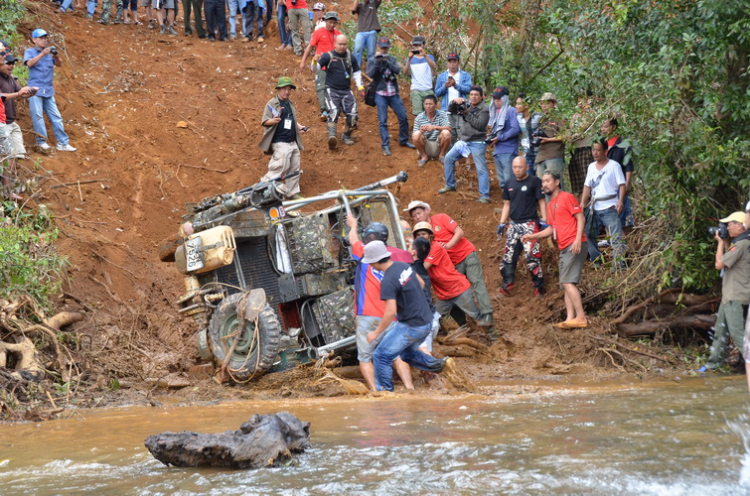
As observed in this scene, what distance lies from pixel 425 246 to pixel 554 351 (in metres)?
2.17

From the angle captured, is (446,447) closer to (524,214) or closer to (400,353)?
(400,353)

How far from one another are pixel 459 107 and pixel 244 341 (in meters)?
6.02

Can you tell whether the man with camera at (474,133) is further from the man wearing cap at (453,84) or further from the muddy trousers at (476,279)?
the muddy trousers at (476,279)

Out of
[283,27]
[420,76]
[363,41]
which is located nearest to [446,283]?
[420,76]

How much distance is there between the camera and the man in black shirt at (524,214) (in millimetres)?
11508

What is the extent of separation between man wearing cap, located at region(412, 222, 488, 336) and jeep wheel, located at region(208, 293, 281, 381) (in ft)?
7.60

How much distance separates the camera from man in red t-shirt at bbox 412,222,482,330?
35.4ft

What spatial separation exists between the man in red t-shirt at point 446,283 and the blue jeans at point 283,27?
950 cm

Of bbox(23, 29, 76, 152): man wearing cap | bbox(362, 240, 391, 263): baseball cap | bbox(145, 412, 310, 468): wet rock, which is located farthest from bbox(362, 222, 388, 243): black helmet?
bbox(23, 29, 76, 152): man wearing cap

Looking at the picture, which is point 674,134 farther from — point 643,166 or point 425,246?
point 425,246

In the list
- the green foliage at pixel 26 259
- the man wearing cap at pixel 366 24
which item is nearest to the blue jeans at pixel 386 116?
the man wearing cap at pixel 366 24

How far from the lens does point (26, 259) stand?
10.1 m

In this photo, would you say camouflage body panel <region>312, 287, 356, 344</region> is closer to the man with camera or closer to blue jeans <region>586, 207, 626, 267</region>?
blue jeans <region>586, 207, 626, 267</region>

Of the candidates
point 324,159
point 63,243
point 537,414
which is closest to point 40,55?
point 63,243
